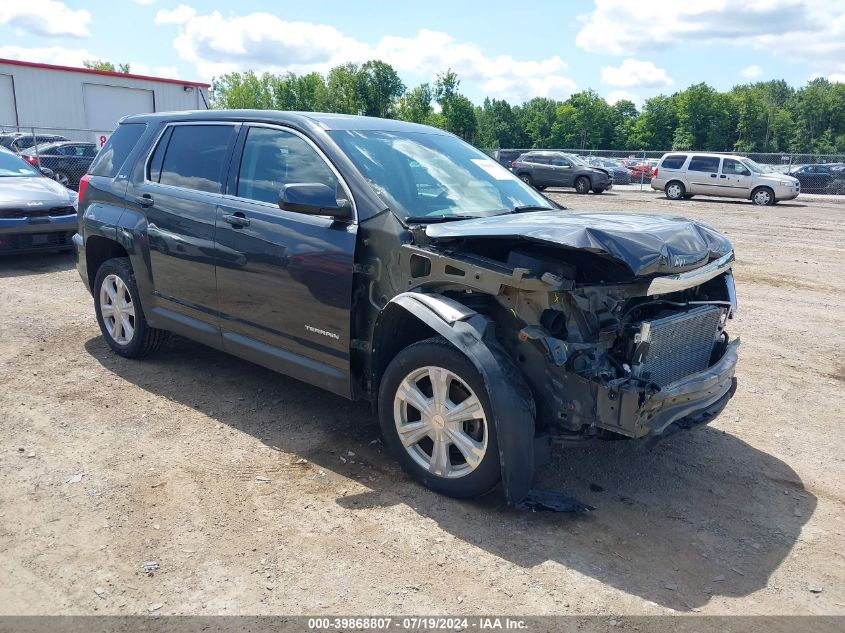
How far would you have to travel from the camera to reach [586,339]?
346 cm

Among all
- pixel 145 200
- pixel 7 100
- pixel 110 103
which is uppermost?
pixel 110 103

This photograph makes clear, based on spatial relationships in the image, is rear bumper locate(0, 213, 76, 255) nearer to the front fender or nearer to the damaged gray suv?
the damaged gray suv

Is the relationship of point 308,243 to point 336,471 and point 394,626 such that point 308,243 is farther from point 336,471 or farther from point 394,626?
point 394,626

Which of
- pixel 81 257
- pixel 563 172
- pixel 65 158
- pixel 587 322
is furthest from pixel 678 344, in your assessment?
pixel 563 172

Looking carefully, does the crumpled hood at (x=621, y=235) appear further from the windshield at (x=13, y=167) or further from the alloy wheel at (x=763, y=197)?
the alloy wheel at (x=763, y=197)

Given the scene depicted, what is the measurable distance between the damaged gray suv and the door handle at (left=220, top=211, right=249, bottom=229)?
3cm

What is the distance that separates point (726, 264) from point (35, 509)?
13.0 feet

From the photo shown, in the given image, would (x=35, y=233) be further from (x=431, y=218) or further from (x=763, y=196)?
(x=763, y=196)

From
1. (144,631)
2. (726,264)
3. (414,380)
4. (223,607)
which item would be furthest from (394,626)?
(726,264)

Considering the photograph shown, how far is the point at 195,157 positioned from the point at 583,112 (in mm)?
98441

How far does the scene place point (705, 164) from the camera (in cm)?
2431

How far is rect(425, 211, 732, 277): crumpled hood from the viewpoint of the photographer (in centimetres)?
329

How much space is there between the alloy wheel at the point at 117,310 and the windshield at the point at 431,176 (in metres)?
2.52

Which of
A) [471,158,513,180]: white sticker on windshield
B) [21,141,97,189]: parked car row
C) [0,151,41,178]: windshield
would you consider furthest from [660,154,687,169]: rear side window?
[471,158,513,180]: white sticker on windshield
